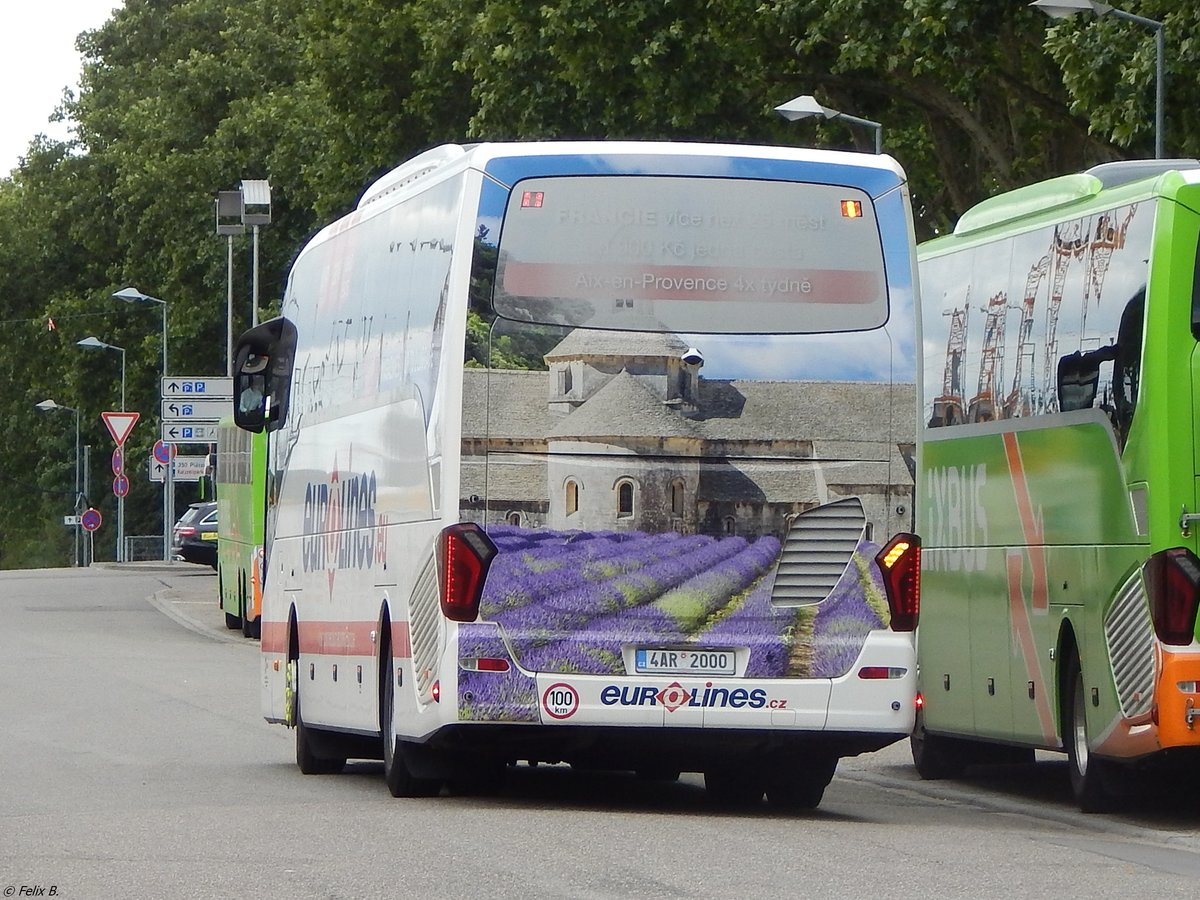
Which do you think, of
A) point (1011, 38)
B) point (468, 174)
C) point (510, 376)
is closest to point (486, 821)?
point (510, 376)

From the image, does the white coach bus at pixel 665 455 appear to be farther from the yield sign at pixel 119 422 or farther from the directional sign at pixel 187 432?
the yield sign at pixel 119 422

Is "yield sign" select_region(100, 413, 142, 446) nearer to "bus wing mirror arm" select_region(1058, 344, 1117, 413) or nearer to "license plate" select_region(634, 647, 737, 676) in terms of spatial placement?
"bus wing mirror arm" select_region(1058, 344, 1117, 413)

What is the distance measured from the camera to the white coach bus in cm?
1258

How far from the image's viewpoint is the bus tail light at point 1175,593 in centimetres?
1297

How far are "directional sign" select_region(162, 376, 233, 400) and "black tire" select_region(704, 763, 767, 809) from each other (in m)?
37.2

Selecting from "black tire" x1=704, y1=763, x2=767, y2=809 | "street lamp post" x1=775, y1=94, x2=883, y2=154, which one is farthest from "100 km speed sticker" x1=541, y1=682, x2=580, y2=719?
"street lamp post" x1=775, y1=94, x2=883, y2=154

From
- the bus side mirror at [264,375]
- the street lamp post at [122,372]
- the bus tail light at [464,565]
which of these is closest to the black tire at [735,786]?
the bus tail light at [464,565]

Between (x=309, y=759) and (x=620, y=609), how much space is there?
14.5 ft

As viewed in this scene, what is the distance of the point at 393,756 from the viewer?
1395cm

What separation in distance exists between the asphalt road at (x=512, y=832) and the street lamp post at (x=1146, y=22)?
9.50 meters

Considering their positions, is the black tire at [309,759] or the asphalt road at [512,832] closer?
the asphalt road at [512,832]

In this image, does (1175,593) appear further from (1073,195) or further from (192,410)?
(192,410)

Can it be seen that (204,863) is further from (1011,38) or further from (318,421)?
(1011,38)

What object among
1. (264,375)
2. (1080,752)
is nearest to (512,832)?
(1080,752)
